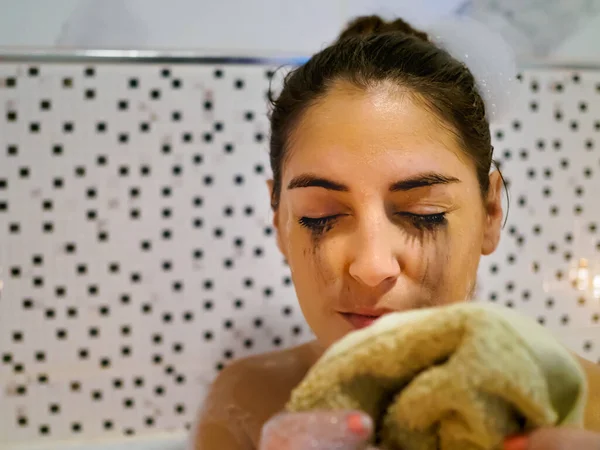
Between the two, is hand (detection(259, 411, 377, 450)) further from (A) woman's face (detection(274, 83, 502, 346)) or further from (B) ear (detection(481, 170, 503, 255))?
(B) ear (detection(481, 170, 503, 255))

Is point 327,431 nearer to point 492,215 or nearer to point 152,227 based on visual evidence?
point 492,215

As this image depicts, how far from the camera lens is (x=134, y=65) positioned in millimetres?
794

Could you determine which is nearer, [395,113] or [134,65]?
[395,113]

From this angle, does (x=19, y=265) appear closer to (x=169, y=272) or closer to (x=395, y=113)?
(x=169, y=272)

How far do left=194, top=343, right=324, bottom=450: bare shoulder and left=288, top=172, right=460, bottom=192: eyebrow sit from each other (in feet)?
1.15

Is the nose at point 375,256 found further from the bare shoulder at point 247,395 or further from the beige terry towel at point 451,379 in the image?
the bare shoulder at point 247,395

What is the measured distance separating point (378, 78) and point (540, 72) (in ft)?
1.90

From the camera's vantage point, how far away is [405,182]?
445 mm

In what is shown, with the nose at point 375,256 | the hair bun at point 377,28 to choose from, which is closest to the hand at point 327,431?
the nose at point 375,256

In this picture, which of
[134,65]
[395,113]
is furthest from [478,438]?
[134,65]

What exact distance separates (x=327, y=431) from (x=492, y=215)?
16.1 inches

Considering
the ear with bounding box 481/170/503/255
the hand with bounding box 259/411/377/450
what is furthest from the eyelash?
the hand with bounding box 259/411/377/450

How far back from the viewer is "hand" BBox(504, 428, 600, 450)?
0.81ft

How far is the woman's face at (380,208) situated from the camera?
44cm
